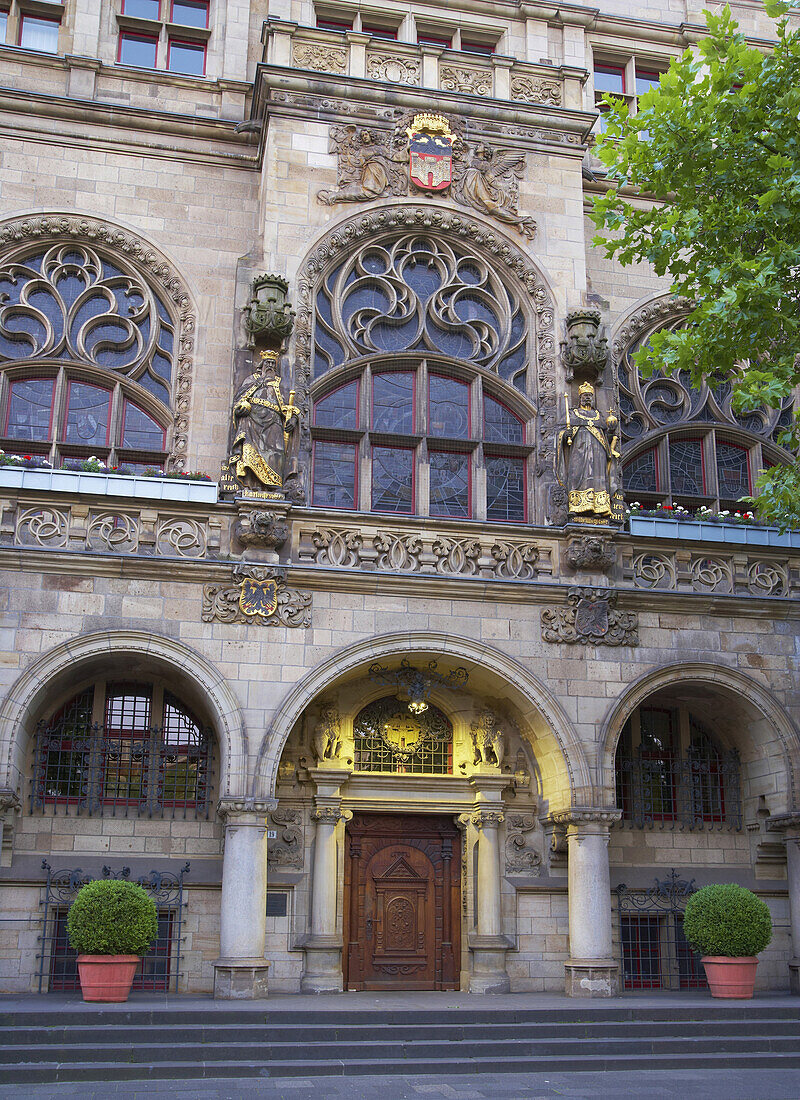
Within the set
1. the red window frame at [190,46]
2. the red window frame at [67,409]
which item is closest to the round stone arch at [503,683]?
the red window frame at [67,409]

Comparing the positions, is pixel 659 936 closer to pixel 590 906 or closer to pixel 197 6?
pixel 590 906

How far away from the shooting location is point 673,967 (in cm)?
1728

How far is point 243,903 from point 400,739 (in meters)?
3.71

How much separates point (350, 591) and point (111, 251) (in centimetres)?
690

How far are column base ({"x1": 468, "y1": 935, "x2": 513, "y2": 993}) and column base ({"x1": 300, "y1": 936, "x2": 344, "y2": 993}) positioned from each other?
189 cm

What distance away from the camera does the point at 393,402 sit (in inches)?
712

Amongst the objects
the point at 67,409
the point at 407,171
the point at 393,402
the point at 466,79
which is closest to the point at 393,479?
the point at 393,402

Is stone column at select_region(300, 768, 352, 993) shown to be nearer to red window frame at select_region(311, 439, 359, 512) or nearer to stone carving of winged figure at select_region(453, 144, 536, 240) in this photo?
red window frame at select_region(311, 439, 359, 512)

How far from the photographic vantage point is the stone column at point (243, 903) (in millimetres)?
14492

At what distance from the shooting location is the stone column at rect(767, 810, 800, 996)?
54.5 feet

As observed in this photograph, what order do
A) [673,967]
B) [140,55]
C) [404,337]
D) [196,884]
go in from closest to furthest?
[196,884]
[673,967]
[404,337]
[140,55]

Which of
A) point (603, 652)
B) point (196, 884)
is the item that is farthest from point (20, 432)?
point (603, 652)

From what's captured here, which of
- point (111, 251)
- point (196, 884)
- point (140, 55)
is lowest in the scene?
point (196, 884)

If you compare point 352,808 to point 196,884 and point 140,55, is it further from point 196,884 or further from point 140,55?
point 140,55
